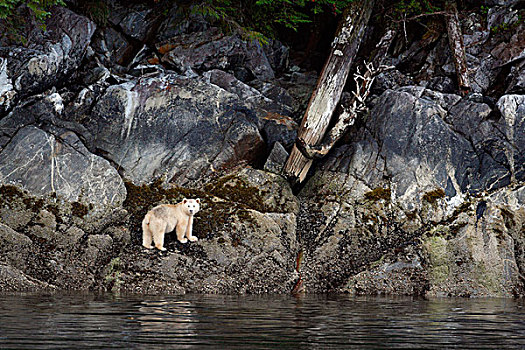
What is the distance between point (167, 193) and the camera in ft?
37.6

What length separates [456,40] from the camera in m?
13.9

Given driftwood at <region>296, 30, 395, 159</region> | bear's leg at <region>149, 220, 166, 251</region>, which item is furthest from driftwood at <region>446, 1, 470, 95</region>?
bear's leg at <region>149, 220, 166, 251</region>

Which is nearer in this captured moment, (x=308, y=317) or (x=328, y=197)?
(x=308, y=317)

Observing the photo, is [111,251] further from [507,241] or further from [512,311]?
[507,241]

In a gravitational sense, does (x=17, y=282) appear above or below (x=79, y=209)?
below

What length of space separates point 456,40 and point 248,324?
1087 cm

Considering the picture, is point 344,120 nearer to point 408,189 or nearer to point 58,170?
point 408,189

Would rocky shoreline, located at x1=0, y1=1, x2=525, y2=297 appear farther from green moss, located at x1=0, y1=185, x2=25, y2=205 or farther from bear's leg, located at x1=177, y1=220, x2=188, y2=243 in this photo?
bear's leg, located at x1=177, y1=220, x2=188, y2=243

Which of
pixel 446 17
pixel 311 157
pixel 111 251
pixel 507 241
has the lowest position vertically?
pixel 111 251

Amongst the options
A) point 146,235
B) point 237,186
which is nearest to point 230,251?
point 237,186

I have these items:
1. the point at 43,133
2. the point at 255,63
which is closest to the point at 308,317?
the point at 43,133

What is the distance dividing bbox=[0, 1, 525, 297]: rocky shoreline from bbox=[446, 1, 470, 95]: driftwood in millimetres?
1061

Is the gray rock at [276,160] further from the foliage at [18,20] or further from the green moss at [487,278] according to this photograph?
the foliage at [18,20]

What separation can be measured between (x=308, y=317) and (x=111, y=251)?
5.34 metres
